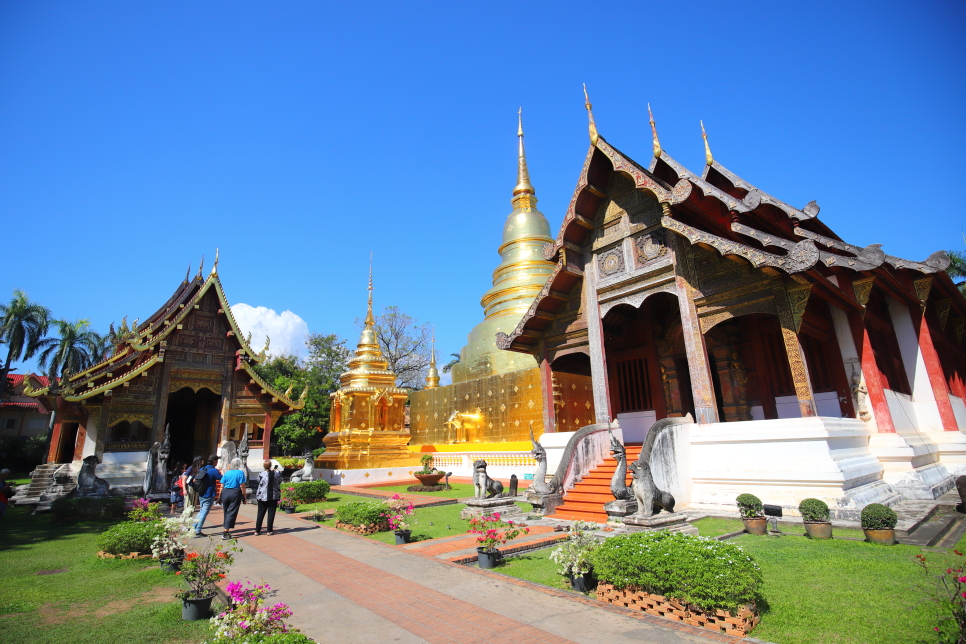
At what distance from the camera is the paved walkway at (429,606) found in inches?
158

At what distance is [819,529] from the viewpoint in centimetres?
701

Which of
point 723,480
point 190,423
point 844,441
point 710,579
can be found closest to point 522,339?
point 723,480

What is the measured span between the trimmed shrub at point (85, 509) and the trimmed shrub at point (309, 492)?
4118 mm

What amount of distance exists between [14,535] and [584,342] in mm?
12600

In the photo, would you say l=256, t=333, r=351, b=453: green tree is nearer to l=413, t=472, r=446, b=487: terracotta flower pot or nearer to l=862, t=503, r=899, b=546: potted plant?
l=413, t=472, r=446, b=487: terracotta flower pot

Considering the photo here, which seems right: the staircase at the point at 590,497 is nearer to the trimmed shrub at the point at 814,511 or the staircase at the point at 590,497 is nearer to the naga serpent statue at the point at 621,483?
the naga serpent statue at the point at 621,483

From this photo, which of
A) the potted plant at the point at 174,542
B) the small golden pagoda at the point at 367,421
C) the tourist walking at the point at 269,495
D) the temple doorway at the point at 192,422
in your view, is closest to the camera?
the potted plant at the point at 174,542

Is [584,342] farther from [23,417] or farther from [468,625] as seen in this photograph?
[23,417]

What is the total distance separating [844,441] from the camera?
8.85 m

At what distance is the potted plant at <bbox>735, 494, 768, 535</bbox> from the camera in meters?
7.49

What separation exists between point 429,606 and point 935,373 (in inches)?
556

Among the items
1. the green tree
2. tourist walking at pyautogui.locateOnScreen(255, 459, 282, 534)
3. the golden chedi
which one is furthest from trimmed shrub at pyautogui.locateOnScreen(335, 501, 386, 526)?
the green tree

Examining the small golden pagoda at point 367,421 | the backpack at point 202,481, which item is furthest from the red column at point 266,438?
the backpack at point 202,481

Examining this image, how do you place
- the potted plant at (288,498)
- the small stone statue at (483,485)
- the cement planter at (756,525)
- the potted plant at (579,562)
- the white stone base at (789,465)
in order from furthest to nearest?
the potted plant at (288,498)
the small stone statue at (483,485)
the white stone base at (789,465)
the cement planter at (756,525)
the potted plant at (579,562)
